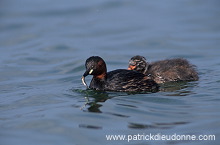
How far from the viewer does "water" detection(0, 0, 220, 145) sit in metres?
9.14

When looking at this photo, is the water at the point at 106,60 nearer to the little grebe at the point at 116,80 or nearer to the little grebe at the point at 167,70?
the little grebe at the point at 116,80

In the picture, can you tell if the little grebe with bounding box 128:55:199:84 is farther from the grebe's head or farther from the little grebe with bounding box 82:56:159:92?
the grebe's head

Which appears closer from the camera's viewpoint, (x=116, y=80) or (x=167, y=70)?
(x=116, y=80)

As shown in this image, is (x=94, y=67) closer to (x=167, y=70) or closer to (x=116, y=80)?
(x=116, y=80)

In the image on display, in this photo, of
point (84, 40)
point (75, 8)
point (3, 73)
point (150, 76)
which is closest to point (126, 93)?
point (150, 76)

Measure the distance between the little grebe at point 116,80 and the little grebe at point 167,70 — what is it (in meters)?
0.92

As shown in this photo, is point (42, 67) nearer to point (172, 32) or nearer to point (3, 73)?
point (3, 73)

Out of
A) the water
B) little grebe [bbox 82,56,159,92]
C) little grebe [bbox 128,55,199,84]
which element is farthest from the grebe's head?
little grebe [bbox 128,55,199,84]

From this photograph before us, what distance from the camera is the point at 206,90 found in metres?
11.3

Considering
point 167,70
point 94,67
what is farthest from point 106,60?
point 94,67

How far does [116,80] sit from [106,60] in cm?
470

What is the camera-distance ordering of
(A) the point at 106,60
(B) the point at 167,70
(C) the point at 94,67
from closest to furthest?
(C) the point at 94,67 → (B) the point at 167,70 → (A) the point at 106,60

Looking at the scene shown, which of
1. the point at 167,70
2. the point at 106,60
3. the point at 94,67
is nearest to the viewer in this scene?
the point at 94,67

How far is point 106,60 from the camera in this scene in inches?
642
